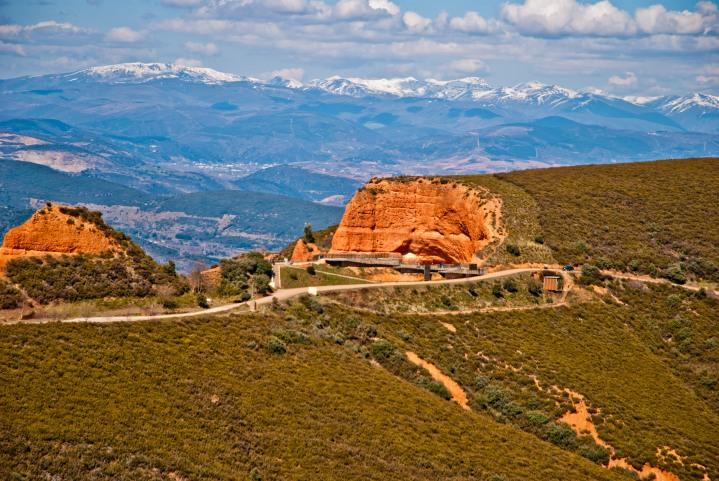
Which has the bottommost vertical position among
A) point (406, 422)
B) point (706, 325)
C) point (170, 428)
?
point (706, 325)

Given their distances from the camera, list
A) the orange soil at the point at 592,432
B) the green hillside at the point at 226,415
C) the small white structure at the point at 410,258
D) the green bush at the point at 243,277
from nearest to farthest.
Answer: the green hillside at the point at 226,415, the orange soil at the point at 592,432, the green bush at the point at 243,277, the small white structure at the point at 410,258

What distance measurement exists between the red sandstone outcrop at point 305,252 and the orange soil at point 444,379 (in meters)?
31.7

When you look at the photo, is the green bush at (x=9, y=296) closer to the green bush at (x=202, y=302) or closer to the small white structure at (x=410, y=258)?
the green bush at (x=202, y=302)

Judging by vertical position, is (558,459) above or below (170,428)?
below

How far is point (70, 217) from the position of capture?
49.2 meters

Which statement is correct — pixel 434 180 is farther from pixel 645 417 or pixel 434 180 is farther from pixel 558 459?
pixel 558 459

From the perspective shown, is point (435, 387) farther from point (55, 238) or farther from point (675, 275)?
point (675, 275)

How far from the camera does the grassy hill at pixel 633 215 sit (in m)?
69.8

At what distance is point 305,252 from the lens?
8119cm

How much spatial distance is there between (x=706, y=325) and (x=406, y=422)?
32.8m

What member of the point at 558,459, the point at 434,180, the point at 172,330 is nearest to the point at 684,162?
the point at 434,180

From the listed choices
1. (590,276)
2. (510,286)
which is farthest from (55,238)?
(590,276)

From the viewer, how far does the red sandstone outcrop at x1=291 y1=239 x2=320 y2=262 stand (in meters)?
79.1

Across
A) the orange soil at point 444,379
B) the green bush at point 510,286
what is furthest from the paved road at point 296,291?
the orange soil at point 444,379
